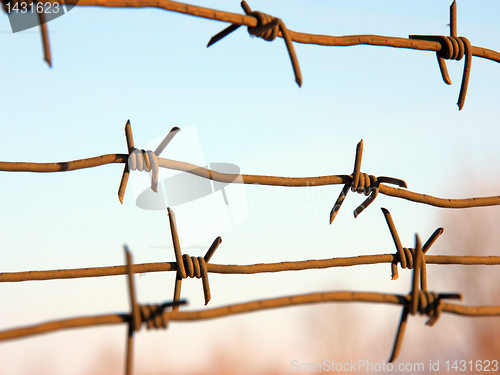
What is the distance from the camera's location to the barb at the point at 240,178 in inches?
38.5

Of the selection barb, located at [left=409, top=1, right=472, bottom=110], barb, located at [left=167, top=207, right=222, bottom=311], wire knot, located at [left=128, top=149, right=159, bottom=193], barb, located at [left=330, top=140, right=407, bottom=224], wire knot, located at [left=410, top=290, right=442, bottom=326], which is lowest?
wire knot, located at [left=410, top=290, right=442, bottom=326]

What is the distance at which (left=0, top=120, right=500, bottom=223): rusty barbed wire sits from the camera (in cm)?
98

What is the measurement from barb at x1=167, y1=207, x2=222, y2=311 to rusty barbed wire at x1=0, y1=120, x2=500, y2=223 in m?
0.12

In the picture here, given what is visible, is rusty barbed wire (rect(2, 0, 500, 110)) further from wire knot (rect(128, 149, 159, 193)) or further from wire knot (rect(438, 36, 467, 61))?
wire knot (rect(128, 149, 159, 193))

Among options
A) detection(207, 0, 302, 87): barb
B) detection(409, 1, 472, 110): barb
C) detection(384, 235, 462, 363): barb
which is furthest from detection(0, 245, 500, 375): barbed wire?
detection(409, 1, 472, 110): barb

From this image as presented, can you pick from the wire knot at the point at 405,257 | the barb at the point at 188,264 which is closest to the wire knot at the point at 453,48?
the wire knot at the point at 405,257

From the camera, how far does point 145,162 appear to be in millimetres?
1036

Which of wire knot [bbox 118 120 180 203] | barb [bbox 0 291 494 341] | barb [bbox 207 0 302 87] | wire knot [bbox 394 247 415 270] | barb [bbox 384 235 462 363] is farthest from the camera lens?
wire knot [bbox 394 247 415 270]

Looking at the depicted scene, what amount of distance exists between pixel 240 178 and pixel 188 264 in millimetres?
212

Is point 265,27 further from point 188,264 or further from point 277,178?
point 188,264

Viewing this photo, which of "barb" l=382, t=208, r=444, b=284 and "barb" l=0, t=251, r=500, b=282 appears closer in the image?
"barb" l=0, t=251, r=500, b=282

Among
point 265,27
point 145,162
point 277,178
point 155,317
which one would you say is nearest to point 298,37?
point 265,27

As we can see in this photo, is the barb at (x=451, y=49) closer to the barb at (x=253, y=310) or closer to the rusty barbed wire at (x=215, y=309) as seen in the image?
the rusty barbed wire at (x=215, y=309)

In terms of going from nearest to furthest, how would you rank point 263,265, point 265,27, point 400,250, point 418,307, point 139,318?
point 139,318, point 418,307, point 265,27, point 263,265, point 400,250
